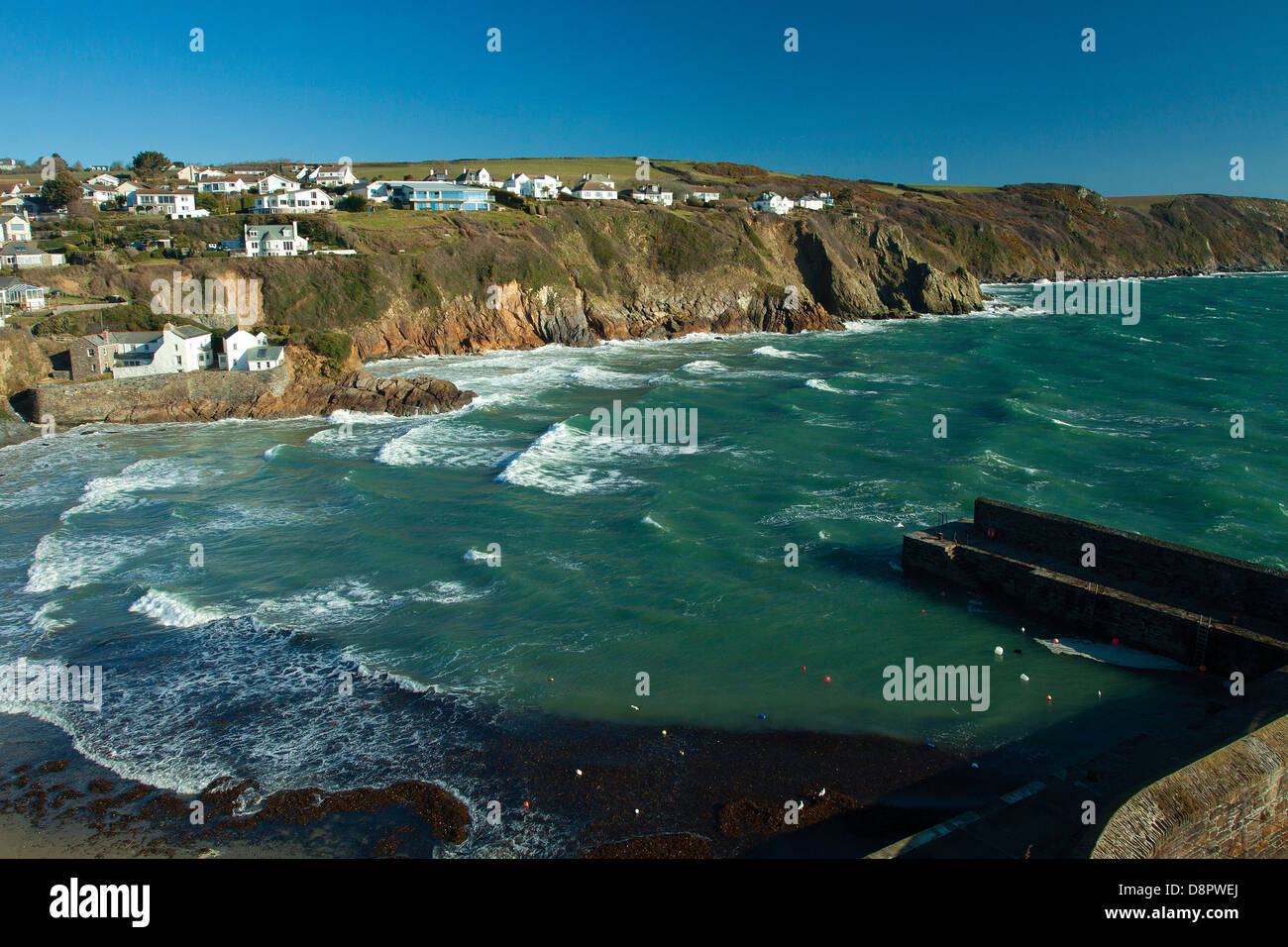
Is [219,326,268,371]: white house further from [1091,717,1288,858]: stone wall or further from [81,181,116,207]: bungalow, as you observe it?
[81,181,116,207]: bungalow

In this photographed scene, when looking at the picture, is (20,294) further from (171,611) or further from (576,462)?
(171,611)

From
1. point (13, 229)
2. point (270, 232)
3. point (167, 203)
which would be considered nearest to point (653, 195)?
point (270, 232)

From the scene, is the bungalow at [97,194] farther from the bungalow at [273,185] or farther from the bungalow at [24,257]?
the bungalow at [24,257]

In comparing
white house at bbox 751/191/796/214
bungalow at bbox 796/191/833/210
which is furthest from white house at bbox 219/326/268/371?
bungalow at bbox 796/191/833/210

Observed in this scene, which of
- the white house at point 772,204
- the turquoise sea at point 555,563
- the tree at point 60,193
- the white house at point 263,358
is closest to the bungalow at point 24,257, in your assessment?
the white house at point 263,358

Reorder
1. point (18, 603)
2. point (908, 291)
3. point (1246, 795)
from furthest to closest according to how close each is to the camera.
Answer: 1. point (908, 291)
2. point (18, 603)
3. point (1246, 795)
